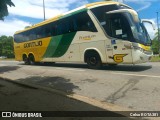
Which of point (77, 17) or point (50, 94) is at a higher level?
point (77, 17)

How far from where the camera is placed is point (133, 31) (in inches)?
513

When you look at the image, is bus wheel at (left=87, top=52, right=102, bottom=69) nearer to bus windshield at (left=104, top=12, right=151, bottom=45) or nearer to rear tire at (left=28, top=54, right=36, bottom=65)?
bus windshield at (left=104, top=12, right=151, bottom=45)

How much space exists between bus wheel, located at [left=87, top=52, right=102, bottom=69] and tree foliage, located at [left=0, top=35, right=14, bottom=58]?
91387 millimetres

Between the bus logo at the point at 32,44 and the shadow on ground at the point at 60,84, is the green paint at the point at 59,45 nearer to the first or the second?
the bus logo at the point at 32,44

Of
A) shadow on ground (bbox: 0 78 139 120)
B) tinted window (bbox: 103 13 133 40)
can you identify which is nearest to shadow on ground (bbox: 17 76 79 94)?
shadow on ground (bbox: 0 78 139 120)

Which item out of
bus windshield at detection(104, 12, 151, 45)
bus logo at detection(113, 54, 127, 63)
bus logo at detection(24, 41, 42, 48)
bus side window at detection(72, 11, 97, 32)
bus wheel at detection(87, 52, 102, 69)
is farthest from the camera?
bus logo at detection(24, 41, 42, 48)

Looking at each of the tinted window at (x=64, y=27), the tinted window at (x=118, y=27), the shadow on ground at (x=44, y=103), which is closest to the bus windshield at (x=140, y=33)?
the tinted window at (x=118, y=27)

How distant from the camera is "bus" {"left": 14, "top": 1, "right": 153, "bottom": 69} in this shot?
516 inches

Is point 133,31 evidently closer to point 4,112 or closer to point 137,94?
point 137,94

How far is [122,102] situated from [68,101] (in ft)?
4.99

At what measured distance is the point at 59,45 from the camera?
17453 mm

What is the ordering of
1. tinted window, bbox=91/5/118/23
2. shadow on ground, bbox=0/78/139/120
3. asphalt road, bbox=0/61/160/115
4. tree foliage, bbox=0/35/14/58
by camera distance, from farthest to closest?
tree foliage, bbox=0/35/14/58 < tinted window, bbox=91/5/118/23 < asphalt road, bbox=0/61/160/115 < shadow on ground, bbox=0/78/139/120

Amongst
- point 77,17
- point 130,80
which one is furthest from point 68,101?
point 77,17

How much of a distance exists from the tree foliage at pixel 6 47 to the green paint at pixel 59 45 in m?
87.4
